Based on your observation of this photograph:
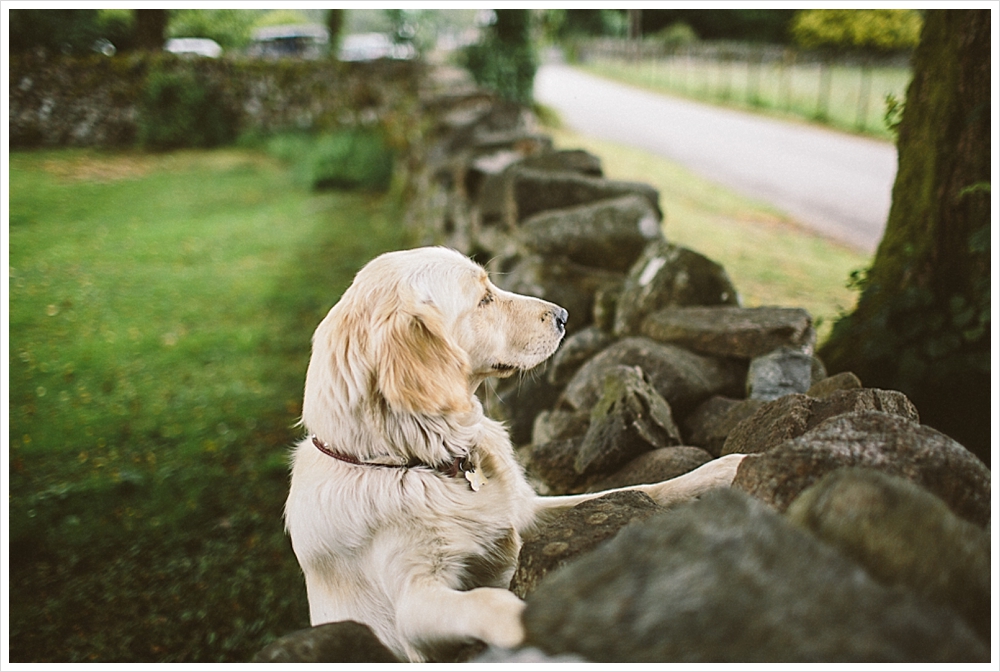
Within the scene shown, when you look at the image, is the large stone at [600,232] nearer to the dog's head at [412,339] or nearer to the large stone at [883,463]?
the dog's head at [412,339]

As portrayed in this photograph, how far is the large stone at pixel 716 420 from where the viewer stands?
2508 mm

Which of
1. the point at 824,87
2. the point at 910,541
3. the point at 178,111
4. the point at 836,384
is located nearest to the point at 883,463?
the point at 910,541

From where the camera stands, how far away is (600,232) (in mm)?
3957

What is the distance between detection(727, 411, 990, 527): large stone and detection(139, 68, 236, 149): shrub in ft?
52.6

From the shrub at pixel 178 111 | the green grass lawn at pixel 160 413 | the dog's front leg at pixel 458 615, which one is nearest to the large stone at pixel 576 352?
the green grass lawn at pixel 160 413

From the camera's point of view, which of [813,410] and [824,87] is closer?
[813,410]

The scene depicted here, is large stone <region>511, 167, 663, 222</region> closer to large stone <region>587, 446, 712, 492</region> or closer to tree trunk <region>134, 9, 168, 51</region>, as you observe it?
large stone <region>587, 446, 712, 492</region>

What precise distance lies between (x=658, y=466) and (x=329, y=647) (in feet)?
4.44

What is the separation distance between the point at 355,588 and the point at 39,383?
4.60 meters

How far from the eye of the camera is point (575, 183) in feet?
14.4

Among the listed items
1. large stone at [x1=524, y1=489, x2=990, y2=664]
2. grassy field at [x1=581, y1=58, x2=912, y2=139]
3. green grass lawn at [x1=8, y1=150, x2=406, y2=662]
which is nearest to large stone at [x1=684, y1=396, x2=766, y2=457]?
large stone at [x1=524, y1=489, x2=990, y2=664]

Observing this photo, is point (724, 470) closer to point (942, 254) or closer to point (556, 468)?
point (556, 468)

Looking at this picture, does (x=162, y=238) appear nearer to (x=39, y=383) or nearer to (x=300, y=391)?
(x=39, y=383)

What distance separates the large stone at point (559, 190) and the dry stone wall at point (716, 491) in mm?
146
